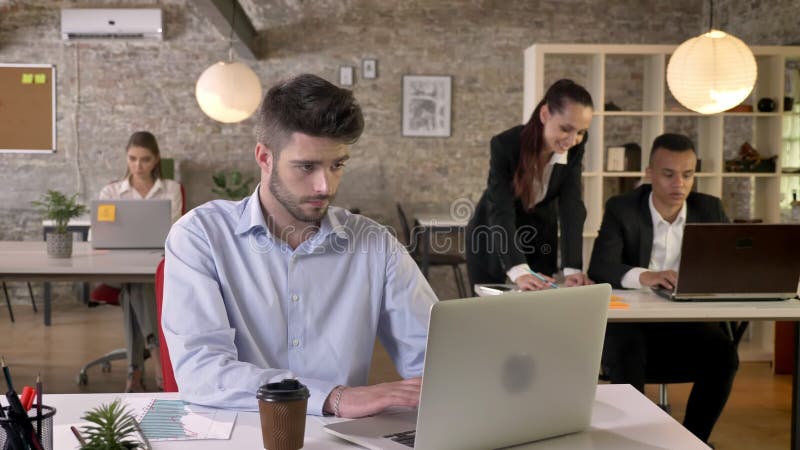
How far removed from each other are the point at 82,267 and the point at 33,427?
2891 mm

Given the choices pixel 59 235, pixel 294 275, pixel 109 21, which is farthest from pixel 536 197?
pixel 109 21

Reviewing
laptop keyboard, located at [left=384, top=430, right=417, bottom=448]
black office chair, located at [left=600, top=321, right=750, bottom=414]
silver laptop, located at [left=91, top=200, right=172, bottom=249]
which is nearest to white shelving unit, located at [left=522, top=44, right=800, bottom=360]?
black office chair, located at [left=600, top=321, right=750, bottom=414]

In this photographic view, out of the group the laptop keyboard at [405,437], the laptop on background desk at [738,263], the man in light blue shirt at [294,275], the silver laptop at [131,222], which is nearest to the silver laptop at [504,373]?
the laptop keyboard at [405,437]

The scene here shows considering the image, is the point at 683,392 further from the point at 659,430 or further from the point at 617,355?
the point at 659,430

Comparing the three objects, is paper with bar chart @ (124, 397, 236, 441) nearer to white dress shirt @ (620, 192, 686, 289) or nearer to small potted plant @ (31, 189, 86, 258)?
white dress shirt @ (620, 192, 686, 289)

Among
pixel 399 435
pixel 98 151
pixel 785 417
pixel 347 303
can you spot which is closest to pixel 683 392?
pixel 785 417

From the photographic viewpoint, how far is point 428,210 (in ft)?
26.7

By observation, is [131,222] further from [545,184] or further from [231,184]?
[231,184]

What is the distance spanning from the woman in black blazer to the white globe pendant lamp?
252 cm

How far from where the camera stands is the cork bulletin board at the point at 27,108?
7.87m

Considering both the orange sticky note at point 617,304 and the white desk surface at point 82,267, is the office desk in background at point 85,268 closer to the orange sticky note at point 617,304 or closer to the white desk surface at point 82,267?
the white desk surface at point 82,267

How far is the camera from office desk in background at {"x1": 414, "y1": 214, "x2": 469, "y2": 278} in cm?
702

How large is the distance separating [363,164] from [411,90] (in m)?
0.81

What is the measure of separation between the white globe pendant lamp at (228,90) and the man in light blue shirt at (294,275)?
3912mm
